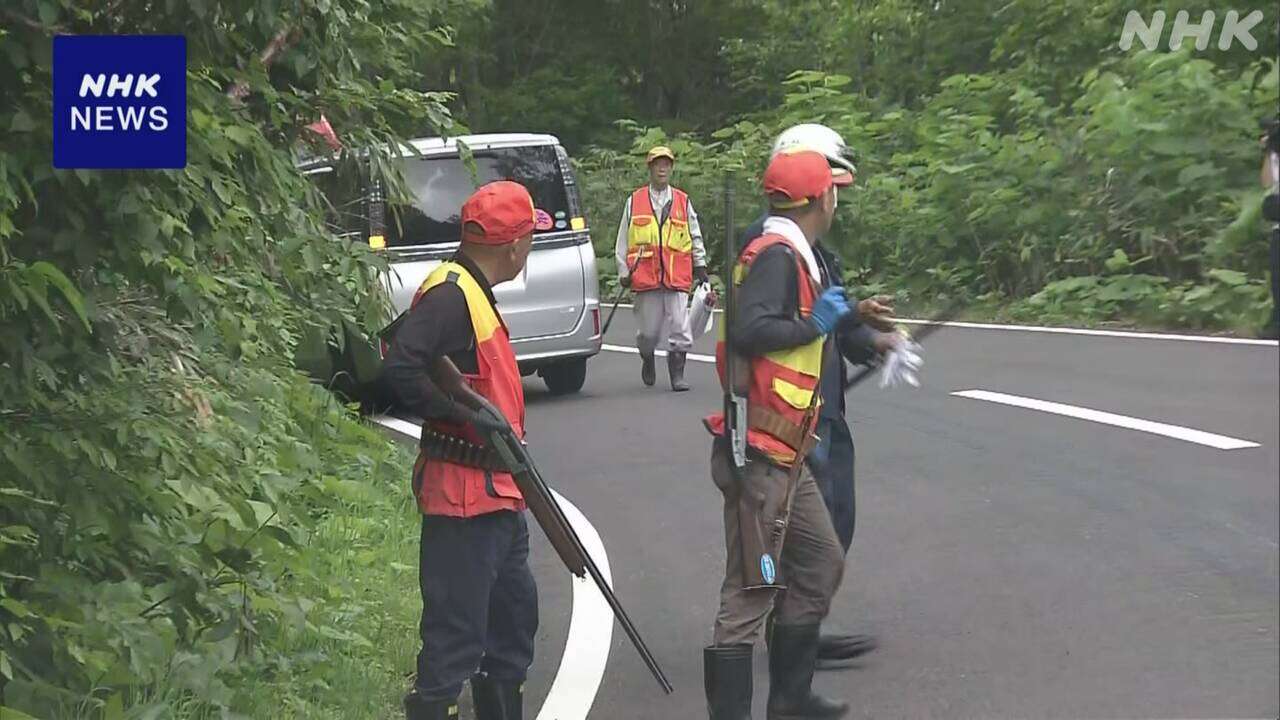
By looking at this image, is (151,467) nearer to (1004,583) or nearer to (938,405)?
(1004,583)

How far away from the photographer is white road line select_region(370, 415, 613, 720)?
614 cm

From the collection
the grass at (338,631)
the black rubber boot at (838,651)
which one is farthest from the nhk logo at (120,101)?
the black rubber boot at (838,651)

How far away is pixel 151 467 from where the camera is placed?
476 cm

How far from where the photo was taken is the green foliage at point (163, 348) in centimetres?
444

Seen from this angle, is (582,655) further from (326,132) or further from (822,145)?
(822,145)

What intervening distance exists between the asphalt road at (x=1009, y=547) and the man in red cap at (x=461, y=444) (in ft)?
3.98

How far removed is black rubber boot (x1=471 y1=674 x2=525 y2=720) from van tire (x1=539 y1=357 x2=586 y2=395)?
9.51 meters

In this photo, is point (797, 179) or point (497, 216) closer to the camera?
point (497, 216)

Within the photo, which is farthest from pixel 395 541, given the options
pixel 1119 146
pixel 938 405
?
pixel 1119 146

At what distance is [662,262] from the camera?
47.9 feet

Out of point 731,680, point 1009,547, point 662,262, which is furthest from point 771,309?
point 662,262

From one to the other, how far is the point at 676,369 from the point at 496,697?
925 centimetres

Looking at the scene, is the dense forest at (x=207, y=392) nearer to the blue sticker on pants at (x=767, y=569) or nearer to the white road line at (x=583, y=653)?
the white road line at (x=583, y=653)

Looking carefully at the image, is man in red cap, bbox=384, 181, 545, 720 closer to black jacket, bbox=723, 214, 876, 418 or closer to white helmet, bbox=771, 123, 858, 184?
black jacket, bbox=723, 214, 876, 418
